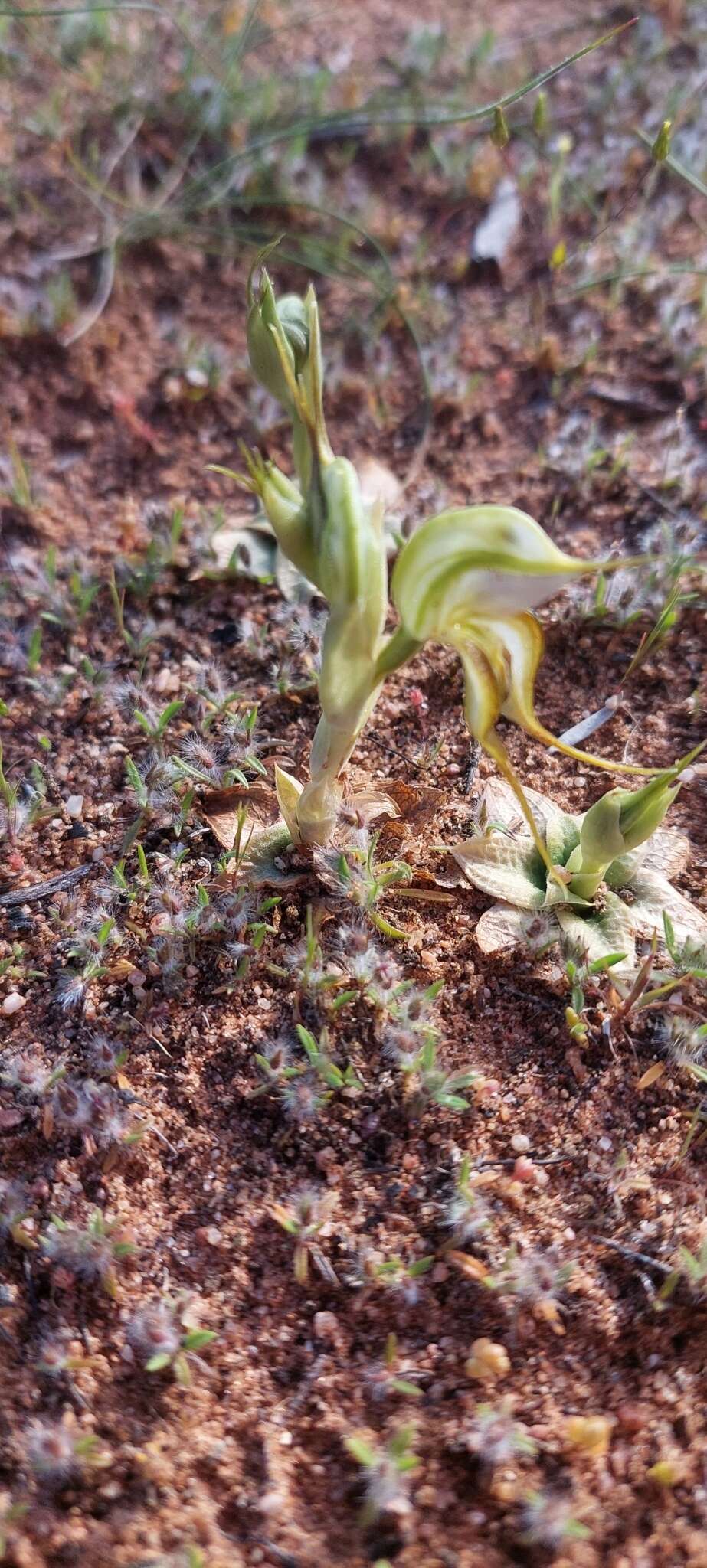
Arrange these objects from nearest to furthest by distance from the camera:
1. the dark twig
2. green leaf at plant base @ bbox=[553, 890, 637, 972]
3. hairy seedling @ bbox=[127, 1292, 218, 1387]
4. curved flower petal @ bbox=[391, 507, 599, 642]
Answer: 1. curved flower petal @ bbox=[391, 507, 599, 642]
2. hairy seedling @ bbox=[127, 1292, 218, 1387]
3. green leaf at plant base @ bbox=[553, 890, 637, 972]
4. the dark twig

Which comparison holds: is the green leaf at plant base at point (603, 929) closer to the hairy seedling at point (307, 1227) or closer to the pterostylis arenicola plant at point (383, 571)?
the pterostylis arenicola plant at point (383, 571)

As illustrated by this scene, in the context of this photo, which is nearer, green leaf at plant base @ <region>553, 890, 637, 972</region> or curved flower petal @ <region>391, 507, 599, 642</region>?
curved flower petal @ <region>391, 507, 599, 642</region>

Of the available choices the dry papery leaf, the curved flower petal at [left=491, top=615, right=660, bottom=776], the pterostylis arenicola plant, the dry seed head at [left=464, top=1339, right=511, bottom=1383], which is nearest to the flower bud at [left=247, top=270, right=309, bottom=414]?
the pterostylis arenicola plant

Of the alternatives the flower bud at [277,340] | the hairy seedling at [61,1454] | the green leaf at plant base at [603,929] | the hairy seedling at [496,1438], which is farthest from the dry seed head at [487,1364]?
the flower bud at [277,340]

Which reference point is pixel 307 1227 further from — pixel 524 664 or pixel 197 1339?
pixel 524 664

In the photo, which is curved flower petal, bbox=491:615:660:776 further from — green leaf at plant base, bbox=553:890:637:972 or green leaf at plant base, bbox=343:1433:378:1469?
green leaf at plant base, bbox=343:1433:378:1469
